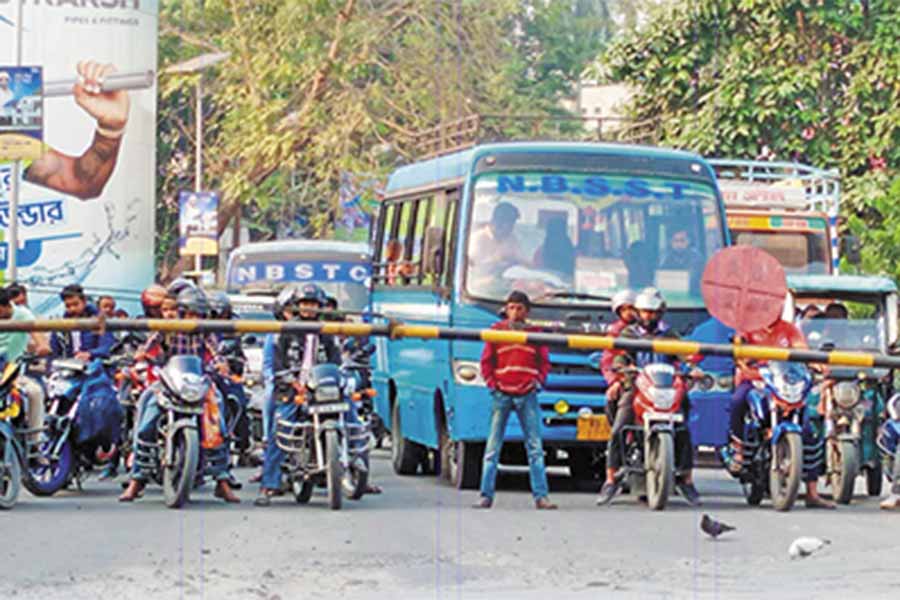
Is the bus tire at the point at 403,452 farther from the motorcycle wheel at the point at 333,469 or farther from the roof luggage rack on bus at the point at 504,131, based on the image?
the motorcycle wheel at the point at 333,469

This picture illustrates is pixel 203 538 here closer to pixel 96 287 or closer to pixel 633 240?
pixel 633 240

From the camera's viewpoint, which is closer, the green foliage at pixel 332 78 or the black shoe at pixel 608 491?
the black shoe at pixel 608 491

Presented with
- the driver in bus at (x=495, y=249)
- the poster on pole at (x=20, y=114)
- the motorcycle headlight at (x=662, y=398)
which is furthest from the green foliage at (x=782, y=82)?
the motorcycle headlight at (x=662, y=398)

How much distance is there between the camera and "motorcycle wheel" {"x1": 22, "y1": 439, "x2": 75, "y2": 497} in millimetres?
16062

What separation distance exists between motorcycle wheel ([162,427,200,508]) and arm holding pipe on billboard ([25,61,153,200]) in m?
18.2

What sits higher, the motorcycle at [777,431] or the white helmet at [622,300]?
the white helmet at [622,300]

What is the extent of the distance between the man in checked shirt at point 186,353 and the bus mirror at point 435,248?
202 cm

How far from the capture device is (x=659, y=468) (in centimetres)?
1549

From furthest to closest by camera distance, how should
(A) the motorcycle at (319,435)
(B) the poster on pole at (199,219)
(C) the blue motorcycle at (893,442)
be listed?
1. (B) the poster on pole at (199,219)
2. (C) the blue motorcycle at (893,442)
3. (A) the motorcycle at (319,435)

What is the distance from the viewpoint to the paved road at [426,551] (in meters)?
10.9

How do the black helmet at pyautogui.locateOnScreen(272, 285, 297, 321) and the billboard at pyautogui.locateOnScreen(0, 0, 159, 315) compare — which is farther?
the billboard at pyautogui.locateOnScreen(0, 0, 159, 315)

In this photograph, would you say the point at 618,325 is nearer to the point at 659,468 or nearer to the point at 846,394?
the point at 659,468

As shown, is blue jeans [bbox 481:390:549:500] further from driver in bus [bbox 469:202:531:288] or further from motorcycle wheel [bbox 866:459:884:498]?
motorcycle wheel [bbox 866:459:884:498]

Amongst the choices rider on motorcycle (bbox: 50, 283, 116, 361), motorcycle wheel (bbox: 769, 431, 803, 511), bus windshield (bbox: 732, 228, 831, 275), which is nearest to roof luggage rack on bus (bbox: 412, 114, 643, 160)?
bus windshield (bbox: 732, 228, 831, 275)
